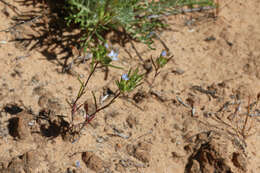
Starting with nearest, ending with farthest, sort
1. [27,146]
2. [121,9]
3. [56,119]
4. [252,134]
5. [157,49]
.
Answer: [27,146] → [56,119] → [252,134] → [121,9] → [157,49]

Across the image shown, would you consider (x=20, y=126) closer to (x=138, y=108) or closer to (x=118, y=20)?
(x=138, y=108)

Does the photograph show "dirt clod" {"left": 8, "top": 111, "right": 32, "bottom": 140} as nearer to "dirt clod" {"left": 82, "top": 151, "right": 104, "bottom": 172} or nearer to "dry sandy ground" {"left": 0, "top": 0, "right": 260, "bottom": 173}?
"dry sandy ground" {"left": 0, "top": 0, "right": 260, "bottom": 173}

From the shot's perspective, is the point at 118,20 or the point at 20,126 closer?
the point at 20,126

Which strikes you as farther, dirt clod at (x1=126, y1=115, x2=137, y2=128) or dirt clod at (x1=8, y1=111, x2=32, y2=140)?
dirt clod at (x1=126, y1=115, x2=137, y2=128)

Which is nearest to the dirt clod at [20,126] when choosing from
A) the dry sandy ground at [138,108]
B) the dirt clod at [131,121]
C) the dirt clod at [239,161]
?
the dry sandy ground at [138,108]

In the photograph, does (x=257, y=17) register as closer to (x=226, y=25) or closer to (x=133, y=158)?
(x=226, y=25)

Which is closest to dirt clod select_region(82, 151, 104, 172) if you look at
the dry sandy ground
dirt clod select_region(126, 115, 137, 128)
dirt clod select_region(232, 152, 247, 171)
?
the dry sandy ground

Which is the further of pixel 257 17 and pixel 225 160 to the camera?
pixel 257 17

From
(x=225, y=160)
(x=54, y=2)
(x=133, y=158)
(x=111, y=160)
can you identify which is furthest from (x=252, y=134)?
(x=54, y=2)

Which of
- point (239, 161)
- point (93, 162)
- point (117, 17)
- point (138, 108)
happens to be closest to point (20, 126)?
point (93, 162)
